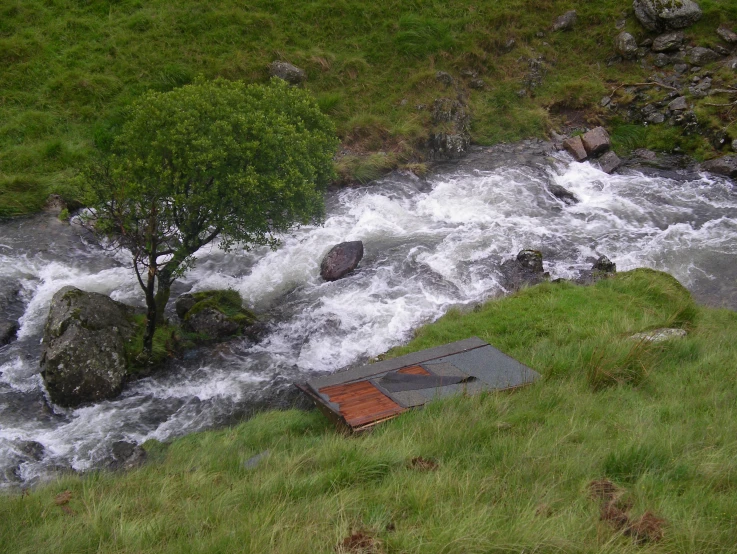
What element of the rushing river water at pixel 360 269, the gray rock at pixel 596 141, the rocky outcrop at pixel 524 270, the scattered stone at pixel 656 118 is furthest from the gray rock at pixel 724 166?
the rocky outcrop at pixel 524 270

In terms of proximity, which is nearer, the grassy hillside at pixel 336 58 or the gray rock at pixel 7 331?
the gray rock at pixel 7 331

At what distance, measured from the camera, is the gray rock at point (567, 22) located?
2669 cm

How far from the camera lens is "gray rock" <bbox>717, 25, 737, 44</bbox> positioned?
23359 mm

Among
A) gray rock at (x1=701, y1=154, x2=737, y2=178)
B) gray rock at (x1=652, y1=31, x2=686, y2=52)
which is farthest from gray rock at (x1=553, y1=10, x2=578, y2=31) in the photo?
gray rock at (x1=701, y1=154, x2=737, y2=178)

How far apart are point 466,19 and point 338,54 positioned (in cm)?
607

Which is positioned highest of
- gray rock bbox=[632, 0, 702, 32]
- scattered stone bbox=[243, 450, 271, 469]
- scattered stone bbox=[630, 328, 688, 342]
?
gray rock bbox=[632, 0, 702, 32]

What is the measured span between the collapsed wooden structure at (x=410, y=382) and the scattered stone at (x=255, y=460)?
4.14ft

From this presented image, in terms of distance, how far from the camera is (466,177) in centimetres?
2114

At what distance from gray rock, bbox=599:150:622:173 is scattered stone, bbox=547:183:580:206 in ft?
7.89

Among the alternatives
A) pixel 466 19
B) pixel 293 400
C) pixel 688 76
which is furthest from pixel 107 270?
pixel 688 76

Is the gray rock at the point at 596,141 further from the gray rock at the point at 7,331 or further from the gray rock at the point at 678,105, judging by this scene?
the gray rock at the point at 7,331

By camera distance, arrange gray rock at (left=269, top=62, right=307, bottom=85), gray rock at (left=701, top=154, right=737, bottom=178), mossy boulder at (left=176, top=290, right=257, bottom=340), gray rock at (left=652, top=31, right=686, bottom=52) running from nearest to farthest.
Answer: mossy boulder at (left=176, top=290, right=257, bottom=340) < gray rock at (left=701, top=154, right=737, bottom=178) < gray rock at (left=652, top=31, right=686, bottom=52) < gray rock at (left=269, top=62, right=307, bottom=85)

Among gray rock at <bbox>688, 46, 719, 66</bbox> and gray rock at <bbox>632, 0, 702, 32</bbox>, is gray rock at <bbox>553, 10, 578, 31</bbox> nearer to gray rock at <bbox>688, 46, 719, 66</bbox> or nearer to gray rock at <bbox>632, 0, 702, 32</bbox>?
gray rock at <bbox>632, 0, 702, 32</bbox>

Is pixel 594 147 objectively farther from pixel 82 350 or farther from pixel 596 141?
pixel 82 350
